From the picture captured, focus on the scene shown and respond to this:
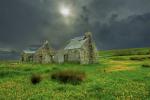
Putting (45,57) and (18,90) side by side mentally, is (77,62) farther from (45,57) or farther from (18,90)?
(18,90)

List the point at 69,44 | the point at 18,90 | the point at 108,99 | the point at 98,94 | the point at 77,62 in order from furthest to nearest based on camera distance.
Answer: the point at 69,44
the point at 77,62
the point at 18,90
the point at 98,94
the point at 108,99

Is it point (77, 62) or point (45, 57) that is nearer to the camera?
point (77, 62)

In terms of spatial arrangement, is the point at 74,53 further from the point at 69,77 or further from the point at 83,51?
the point at 69,77

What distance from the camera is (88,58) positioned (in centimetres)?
7162

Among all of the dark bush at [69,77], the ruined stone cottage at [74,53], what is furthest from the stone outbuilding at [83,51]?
the dark bush at [69,77]

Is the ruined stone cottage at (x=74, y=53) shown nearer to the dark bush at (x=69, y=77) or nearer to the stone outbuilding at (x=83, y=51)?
the stone outbuilding at (x=83, y=51)

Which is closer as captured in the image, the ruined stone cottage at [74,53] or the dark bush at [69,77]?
the dark bush at [69,77]

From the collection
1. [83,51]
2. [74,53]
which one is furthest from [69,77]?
[74,53]

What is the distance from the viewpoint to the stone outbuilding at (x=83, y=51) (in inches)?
2761

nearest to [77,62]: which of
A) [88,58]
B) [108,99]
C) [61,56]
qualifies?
[88,58]

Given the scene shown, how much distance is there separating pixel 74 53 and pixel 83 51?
2695mm

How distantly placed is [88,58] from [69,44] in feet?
30.4

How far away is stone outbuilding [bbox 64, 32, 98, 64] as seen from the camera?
70.1 m

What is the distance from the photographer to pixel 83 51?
70625 millimetres
